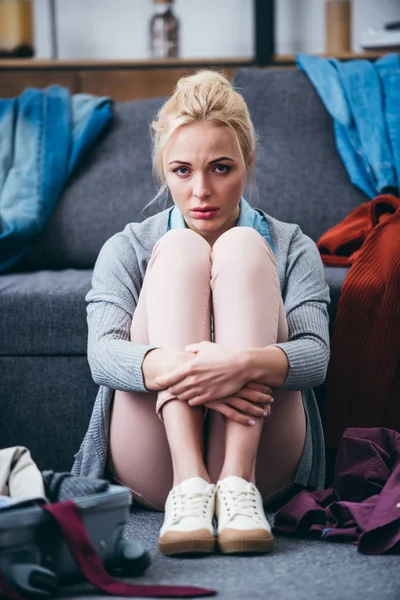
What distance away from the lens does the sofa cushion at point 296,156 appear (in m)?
2.08

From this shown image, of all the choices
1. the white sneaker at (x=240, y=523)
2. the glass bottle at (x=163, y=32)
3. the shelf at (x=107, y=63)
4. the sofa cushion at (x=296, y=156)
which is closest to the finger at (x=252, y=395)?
the white sneaker at (x=240, y=523)

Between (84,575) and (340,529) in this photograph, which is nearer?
(84,575)

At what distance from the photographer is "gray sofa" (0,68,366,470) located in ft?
5.54

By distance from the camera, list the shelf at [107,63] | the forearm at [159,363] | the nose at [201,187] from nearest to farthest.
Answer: the forearm at [159,363] < the nose at [201,187] < the shelf at [107,63]

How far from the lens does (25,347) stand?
5.54 ft

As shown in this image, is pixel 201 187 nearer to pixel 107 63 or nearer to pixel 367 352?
pixel 367 352

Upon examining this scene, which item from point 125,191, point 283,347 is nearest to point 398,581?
point 283,347

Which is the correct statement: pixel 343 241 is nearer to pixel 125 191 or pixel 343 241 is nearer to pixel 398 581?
pixel 125 191

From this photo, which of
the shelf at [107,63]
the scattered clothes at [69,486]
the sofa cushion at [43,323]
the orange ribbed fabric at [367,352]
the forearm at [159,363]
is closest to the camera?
the scattered clothes at [69,486]

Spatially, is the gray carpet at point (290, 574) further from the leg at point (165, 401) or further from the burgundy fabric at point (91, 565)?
the leg at point (165, 401)

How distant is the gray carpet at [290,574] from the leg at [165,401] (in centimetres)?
14

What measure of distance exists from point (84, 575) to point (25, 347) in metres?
0.72

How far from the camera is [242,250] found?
4.20ft

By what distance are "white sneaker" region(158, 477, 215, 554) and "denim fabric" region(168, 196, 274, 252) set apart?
52 cm
